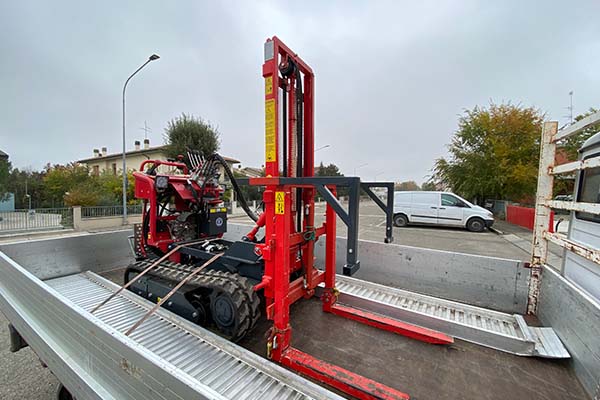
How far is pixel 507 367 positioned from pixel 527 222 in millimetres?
13727

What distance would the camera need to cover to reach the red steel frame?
2.07m

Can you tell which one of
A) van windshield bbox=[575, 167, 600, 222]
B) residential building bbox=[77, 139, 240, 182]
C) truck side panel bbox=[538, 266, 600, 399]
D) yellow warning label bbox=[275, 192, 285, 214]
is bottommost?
truck side panel bbox=[538, 266, 600, 399]

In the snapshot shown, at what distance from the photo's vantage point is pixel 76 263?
14.4 ft

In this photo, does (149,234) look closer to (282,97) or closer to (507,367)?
(282,97)

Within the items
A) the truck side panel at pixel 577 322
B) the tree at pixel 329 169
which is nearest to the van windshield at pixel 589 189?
the truck side panel at pixel 577 322

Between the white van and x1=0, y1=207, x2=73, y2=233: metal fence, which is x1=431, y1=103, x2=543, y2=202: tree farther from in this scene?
x1=0, y1=207, x2=73, y2=233: metal fence

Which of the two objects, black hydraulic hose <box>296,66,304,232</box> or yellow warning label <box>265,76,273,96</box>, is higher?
yellow warning label <box>265,76,273,96</box>

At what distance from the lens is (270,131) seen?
2.39m

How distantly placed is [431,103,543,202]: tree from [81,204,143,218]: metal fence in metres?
18.6

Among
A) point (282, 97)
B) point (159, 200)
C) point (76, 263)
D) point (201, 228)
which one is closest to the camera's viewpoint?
point (282, 97)

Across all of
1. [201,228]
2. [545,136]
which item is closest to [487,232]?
[545,136]

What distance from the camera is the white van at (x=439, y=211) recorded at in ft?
36.3

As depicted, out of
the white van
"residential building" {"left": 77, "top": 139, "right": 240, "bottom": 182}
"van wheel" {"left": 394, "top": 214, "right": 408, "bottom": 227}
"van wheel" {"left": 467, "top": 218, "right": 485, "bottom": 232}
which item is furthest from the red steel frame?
"residential building" {"left": 77, "top": 139, "right": 240, "bottom": 182}

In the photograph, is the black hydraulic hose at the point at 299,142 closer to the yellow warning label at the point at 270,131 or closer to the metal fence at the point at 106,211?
the yellow warning label at the point at 270,131
